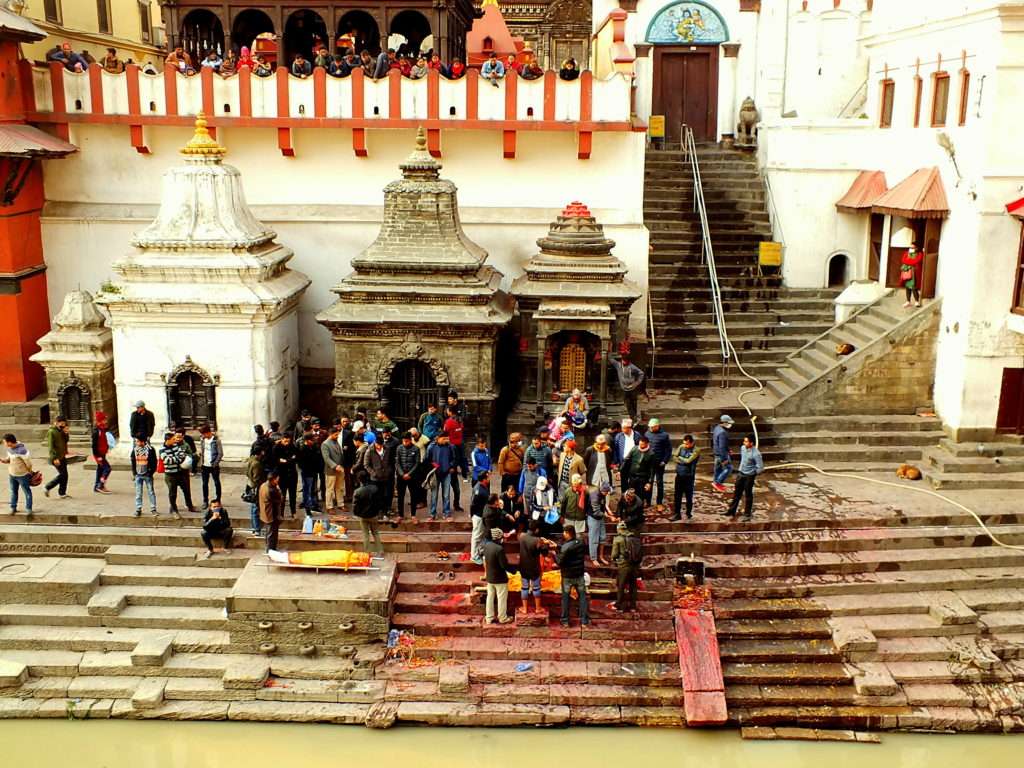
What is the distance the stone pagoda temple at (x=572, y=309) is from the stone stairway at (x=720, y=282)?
2.27 m

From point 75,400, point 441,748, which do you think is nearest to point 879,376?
point 441,748

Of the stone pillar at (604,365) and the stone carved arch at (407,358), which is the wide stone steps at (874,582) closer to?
the stone pillar at (604,365)

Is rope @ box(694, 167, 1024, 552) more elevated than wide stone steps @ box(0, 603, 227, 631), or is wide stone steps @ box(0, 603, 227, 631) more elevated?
rope @ box(694, 167, 1024, 552)

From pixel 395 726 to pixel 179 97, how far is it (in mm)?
11776

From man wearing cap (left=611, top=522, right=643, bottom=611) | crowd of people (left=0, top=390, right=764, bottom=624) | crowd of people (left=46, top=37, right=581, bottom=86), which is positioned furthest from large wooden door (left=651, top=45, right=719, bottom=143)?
man wearing cap (left=611, top=522, right=643, bottom=611)

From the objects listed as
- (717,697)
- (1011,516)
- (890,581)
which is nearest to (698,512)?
(890,581)

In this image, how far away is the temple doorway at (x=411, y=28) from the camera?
21031 millimetres

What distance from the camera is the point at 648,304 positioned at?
18.6 m

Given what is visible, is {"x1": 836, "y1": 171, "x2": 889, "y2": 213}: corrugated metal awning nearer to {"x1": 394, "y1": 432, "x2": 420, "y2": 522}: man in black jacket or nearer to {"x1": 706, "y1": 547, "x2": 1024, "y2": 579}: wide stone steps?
{"x1": 706, "y1": 547, "x2": 1024, "y2": 579}: wide stone steps

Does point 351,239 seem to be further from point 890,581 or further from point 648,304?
point 890,581

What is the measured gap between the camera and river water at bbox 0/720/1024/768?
10.5 metres

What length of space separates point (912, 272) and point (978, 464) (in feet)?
11.7

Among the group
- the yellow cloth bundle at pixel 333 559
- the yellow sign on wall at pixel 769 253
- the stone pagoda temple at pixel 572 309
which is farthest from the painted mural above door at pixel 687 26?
the yellow cloth bundle at pixel 333 559

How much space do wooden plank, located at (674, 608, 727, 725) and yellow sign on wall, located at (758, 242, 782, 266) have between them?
31.4ft
